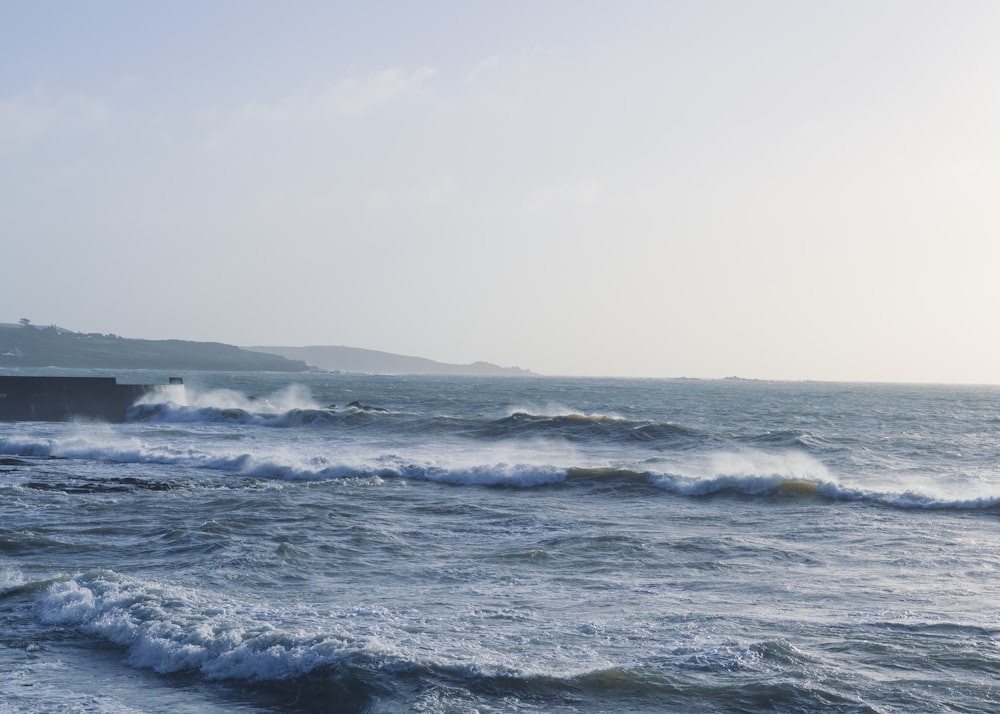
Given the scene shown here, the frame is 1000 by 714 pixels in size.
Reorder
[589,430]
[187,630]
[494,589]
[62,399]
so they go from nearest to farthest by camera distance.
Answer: [187,630], [494,589], [589,430], [62,399]

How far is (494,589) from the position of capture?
37.3 ft

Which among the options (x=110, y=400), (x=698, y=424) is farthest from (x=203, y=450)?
(x=698, y=424)

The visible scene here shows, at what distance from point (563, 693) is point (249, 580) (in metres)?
5.46

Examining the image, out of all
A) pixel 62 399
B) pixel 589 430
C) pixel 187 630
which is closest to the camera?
pixel 187 630

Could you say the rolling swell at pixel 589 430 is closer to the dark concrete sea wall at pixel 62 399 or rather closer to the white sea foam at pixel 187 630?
the dark concrete sea wall at pixel 62 399

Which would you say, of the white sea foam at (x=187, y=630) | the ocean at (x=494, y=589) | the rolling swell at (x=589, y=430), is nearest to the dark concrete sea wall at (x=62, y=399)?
the ocean at (x=494, y=589)

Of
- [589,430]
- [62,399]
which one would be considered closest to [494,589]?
[589,430]

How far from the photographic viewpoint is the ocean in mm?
7895

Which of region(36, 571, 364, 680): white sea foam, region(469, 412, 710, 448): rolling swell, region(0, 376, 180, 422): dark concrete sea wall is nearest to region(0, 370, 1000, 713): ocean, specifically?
region(36, 571, 364, 680): white sea foam

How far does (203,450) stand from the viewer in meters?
31.7

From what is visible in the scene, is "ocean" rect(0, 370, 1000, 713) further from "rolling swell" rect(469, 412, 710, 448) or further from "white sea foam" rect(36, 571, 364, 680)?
"rolling swell" rect(469, 412, 710, 448)

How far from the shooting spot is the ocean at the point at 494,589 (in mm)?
7895

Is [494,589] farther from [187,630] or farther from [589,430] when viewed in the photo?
[589,430]

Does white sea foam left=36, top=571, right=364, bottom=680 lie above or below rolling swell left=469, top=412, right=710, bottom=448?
below
